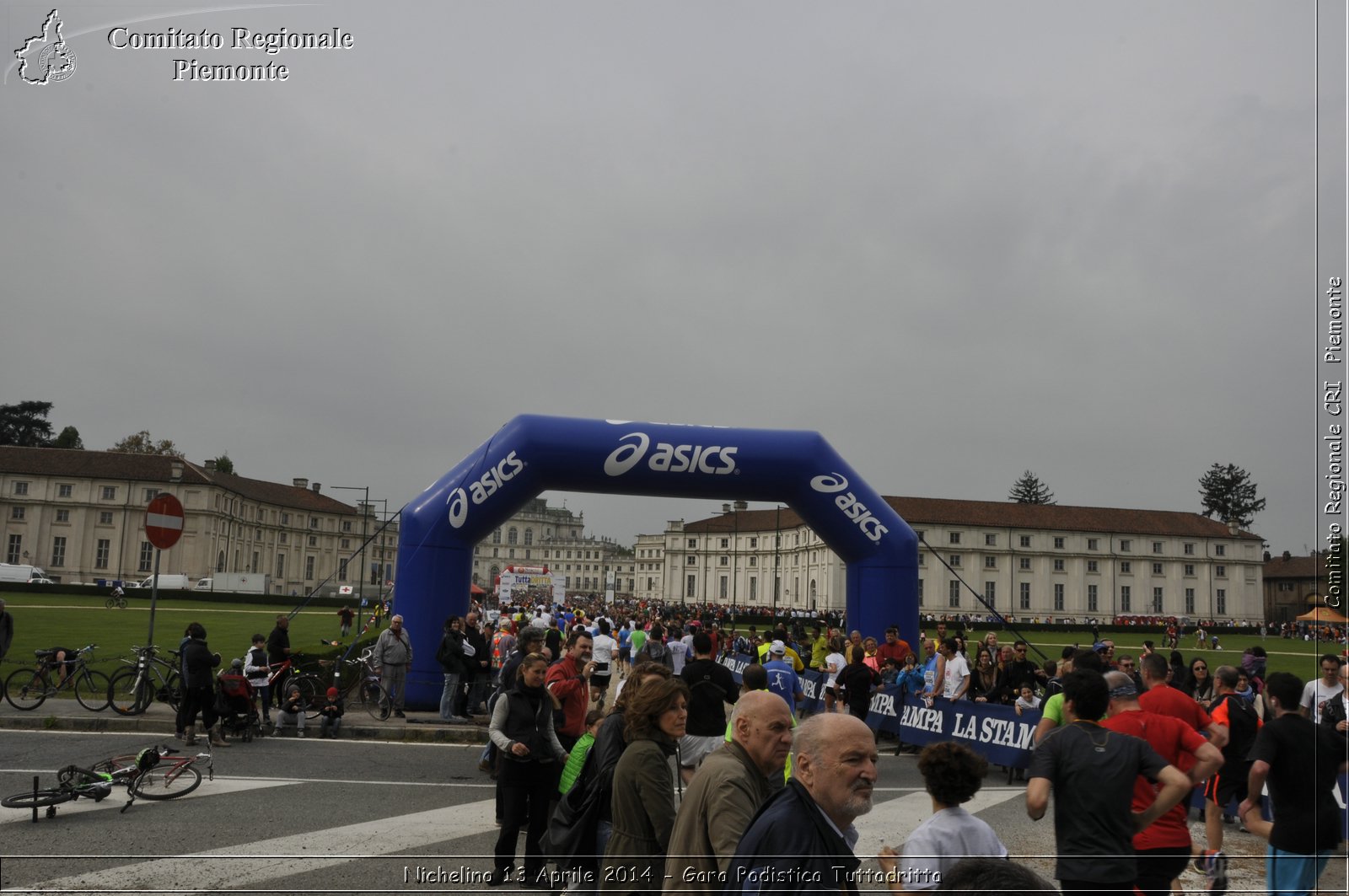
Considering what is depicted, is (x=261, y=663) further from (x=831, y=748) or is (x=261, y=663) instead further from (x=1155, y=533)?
(x=1155, y=533)

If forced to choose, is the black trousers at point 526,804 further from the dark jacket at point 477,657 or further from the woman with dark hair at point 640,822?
the dark jacket at point 477,657

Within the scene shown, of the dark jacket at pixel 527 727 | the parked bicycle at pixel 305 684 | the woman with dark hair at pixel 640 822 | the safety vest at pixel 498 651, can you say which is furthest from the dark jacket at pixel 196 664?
the woman with dark hair at pixel 640 822

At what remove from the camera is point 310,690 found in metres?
13.7

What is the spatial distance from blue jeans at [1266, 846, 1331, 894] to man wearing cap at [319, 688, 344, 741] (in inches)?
444

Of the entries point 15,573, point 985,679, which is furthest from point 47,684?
point 15,573

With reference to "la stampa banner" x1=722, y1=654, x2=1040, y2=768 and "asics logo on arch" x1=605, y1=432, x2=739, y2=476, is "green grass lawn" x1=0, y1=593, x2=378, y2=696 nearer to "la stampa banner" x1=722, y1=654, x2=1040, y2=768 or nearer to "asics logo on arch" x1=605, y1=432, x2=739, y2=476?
"asics logo on arch" x1=605, y1=432, x2=739, y2=476

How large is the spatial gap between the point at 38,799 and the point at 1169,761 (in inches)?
331

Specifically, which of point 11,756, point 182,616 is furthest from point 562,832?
point 182,616

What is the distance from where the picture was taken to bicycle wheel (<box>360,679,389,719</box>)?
1405 cm

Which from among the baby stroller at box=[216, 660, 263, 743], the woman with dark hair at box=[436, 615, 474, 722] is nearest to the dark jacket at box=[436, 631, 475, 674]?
the woman with dark hair at box=[436, 615, 474, 722]

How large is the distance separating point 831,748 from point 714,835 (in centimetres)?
66

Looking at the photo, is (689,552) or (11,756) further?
(689,552)

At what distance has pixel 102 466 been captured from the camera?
8625 centimetres

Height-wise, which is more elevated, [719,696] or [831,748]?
[831,748]
